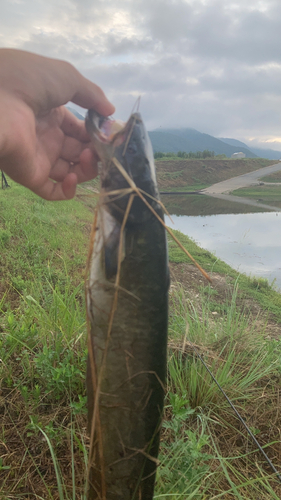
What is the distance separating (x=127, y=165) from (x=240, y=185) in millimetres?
35476

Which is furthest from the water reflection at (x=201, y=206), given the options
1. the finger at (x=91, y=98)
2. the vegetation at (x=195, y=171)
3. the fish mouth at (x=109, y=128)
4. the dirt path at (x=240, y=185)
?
the fish mouth at (x=109, y=128)

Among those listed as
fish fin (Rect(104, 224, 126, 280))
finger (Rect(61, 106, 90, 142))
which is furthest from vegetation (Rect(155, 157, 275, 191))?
fish fin (Rect(104, 224, 126, 280))

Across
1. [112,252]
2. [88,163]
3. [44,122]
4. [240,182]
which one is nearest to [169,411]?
[112,252]

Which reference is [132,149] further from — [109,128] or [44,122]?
[44,122]

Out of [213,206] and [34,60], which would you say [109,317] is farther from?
[213,206]

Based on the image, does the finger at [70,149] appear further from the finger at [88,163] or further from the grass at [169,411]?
the grass at [169,411]

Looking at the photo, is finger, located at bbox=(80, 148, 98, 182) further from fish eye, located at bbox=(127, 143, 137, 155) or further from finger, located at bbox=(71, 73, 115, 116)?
fish eye, located at bbox=(127, 143, 137, 155)

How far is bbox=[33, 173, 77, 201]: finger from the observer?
1.55m

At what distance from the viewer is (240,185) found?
34.0 metres

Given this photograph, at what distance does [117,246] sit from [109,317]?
262 mm

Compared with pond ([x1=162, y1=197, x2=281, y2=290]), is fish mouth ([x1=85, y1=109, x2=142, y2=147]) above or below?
above

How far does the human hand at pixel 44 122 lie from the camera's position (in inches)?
46.1

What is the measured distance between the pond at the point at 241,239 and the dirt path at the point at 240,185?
5334mm

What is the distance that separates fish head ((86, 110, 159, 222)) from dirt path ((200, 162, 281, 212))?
74.6 feet
